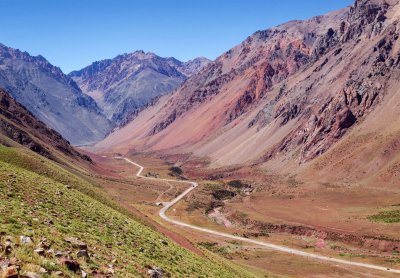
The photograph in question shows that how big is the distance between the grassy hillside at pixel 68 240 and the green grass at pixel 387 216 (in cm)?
5996

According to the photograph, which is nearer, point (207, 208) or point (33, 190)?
point (33, 190)

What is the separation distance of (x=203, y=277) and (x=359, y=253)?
46991mm

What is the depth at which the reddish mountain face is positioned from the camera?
11444 cm

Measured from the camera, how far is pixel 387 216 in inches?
3489

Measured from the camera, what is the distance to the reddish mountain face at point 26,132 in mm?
114438

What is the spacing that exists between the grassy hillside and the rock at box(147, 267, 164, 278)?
25cm

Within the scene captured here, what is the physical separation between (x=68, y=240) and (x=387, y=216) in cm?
8071

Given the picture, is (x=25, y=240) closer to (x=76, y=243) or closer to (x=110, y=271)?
(x=76, y=243)

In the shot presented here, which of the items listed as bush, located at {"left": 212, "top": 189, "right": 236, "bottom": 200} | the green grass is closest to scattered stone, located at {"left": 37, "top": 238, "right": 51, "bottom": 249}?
the green grass

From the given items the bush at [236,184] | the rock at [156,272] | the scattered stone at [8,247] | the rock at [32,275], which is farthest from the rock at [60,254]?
the bush at [236,184]

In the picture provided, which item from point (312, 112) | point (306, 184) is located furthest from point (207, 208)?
point (312, 112)

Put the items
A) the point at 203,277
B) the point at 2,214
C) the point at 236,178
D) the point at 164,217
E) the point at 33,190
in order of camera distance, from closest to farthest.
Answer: the point at 2,214
the point at 203,277
the point at 33,190
the point at 164,217
the point at 236,178

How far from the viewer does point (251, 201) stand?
124 m

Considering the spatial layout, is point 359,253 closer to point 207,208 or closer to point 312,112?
point 207,208
